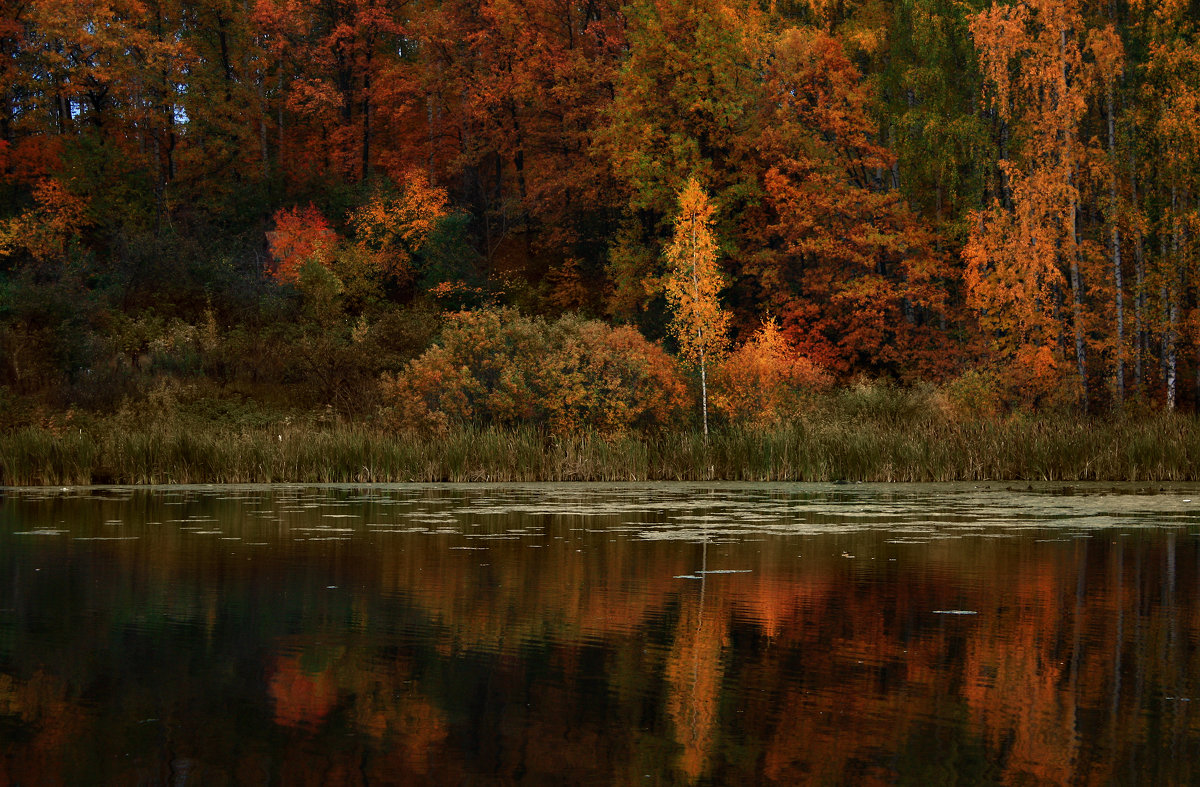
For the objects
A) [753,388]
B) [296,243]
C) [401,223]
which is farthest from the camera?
[401,223]

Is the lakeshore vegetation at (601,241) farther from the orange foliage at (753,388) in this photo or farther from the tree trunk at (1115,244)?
the tree trunk at (1115,244)

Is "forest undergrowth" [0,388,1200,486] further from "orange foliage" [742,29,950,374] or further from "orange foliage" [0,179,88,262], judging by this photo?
"orange foliage" [0,179,88,262]

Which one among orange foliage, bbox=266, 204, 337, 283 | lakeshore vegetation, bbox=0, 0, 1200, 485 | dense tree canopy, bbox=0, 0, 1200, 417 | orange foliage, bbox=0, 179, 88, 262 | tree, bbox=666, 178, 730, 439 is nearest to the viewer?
lakeshore vegetation, bbox=0, 0, 1200, 485

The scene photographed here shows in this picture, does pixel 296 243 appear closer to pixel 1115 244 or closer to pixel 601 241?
pixel 601 241

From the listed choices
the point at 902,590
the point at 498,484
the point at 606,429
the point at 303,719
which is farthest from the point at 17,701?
the point at 606,429

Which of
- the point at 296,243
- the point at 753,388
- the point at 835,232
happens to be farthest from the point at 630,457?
the point at 296,243

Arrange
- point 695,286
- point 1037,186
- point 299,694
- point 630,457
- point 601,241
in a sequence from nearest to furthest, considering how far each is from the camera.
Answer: point 299,694, point 630,457, point 695,286, point 1037,186, point 601,241

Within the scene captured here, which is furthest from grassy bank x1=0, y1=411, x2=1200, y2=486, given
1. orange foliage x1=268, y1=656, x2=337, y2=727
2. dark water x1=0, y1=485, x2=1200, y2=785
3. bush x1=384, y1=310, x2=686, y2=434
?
orange foliage x1=268, y1=656, x2=337, y2=727

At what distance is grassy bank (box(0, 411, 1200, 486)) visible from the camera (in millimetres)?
25625

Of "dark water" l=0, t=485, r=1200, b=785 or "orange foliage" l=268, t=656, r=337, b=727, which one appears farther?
"orange foliage" l=268, t=656, r=337, b=727

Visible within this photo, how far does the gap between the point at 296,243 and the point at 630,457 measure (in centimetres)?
2511

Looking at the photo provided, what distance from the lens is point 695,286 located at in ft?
116

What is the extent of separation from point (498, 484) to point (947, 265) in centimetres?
2557

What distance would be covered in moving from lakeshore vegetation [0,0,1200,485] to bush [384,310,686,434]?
11 centimetres
